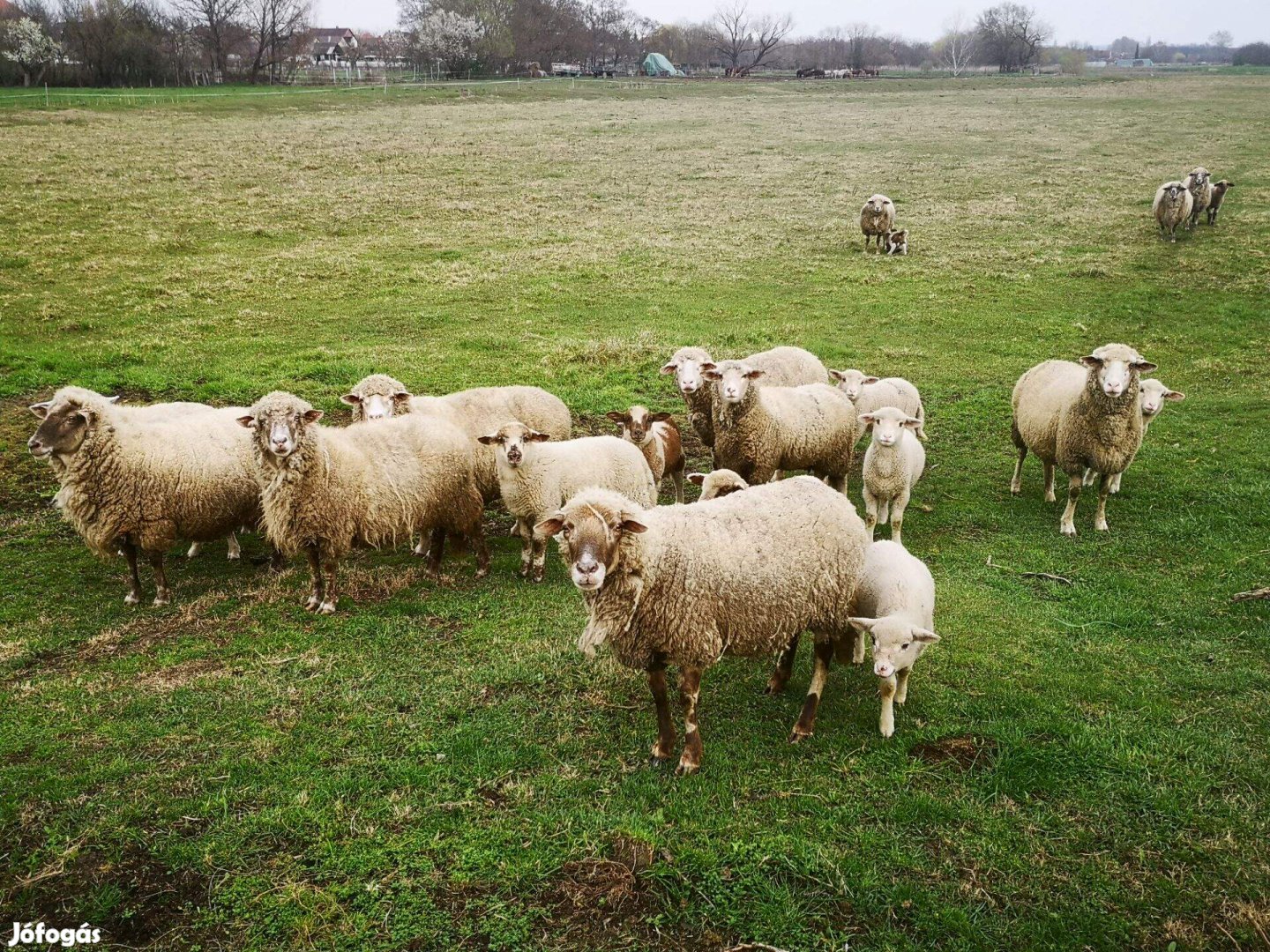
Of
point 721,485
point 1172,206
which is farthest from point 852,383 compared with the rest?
point 1172,206

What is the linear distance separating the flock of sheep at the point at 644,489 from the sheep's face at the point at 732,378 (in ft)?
0.11

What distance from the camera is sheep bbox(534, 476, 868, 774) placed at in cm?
562

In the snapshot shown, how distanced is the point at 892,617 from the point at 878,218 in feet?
71.5

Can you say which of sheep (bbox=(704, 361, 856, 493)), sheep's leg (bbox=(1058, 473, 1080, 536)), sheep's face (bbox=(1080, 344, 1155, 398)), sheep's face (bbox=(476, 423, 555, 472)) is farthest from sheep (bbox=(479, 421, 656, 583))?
sheep's face (bbox=(1080, 344, 1155, 398))

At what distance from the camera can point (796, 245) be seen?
1029 inches

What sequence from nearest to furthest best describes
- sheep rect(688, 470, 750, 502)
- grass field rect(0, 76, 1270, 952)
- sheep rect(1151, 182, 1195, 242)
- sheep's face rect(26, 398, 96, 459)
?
1. grass field rect(0, 76, 1270, 952)
2. sheep rect(688, 470, 750, 502)
3. sheep's face rect(26, 398, 96, 459)
4. sheep rect(1151, 182, 1195, 242)

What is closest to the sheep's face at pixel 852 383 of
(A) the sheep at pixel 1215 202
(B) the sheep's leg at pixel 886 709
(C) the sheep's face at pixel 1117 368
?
(C) the sheep's face at pixel 1117 368

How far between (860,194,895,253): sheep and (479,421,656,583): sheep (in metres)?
18.4

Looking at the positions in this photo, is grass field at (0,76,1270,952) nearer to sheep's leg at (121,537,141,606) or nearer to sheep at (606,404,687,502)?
sheep's leg at (121,537,141,606)

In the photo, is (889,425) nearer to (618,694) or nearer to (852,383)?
(852,383)

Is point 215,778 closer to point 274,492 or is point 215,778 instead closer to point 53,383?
point 274,492

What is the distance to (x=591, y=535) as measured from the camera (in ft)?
17.8

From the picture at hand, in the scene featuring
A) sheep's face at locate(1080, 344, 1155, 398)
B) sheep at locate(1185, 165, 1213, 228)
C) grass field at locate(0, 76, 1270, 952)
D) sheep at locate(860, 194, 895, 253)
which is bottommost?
grass field at locate(0, 76, 1270, 952)

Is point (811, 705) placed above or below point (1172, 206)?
below
